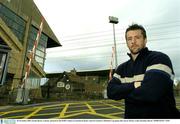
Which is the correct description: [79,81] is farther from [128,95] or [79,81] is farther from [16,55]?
[128,95]

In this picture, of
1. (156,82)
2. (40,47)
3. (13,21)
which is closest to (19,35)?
(13,21)

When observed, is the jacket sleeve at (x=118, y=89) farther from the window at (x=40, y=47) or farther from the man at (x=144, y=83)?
the window at (x=40, y=47)

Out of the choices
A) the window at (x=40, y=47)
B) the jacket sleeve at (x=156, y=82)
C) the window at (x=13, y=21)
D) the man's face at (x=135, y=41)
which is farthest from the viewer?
the window at (x=40, y=47)

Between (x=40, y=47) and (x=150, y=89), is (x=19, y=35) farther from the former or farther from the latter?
(x=150, y=89)

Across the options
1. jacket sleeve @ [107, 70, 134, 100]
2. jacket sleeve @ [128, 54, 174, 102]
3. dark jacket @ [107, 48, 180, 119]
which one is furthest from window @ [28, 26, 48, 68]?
jacket sleeve @ [128, 54, 174, 102]

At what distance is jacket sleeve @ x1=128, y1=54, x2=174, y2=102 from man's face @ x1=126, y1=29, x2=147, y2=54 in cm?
16

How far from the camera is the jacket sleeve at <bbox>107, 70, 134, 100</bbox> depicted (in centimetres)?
154

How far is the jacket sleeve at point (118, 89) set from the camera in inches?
60.6

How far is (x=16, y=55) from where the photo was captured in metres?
16.5

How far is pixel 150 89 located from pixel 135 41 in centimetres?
35

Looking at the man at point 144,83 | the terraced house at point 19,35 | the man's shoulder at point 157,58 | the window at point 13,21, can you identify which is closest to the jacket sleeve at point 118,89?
the man at point 144,83

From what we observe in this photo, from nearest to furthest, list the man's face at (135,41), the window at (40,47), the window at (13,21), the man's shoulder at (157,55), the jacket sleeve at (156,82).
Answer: the jacket sleeve at (156,82)
the man's shoulder at (157,55)
the man's face at (135,41)
the window at (13,21)
the window at (40,47)

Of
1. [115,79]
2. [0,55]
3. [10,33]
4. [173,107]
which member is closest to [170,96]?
[173,107]

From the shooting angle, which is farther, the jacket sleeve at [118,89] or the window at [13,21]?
the window at [13,21]
